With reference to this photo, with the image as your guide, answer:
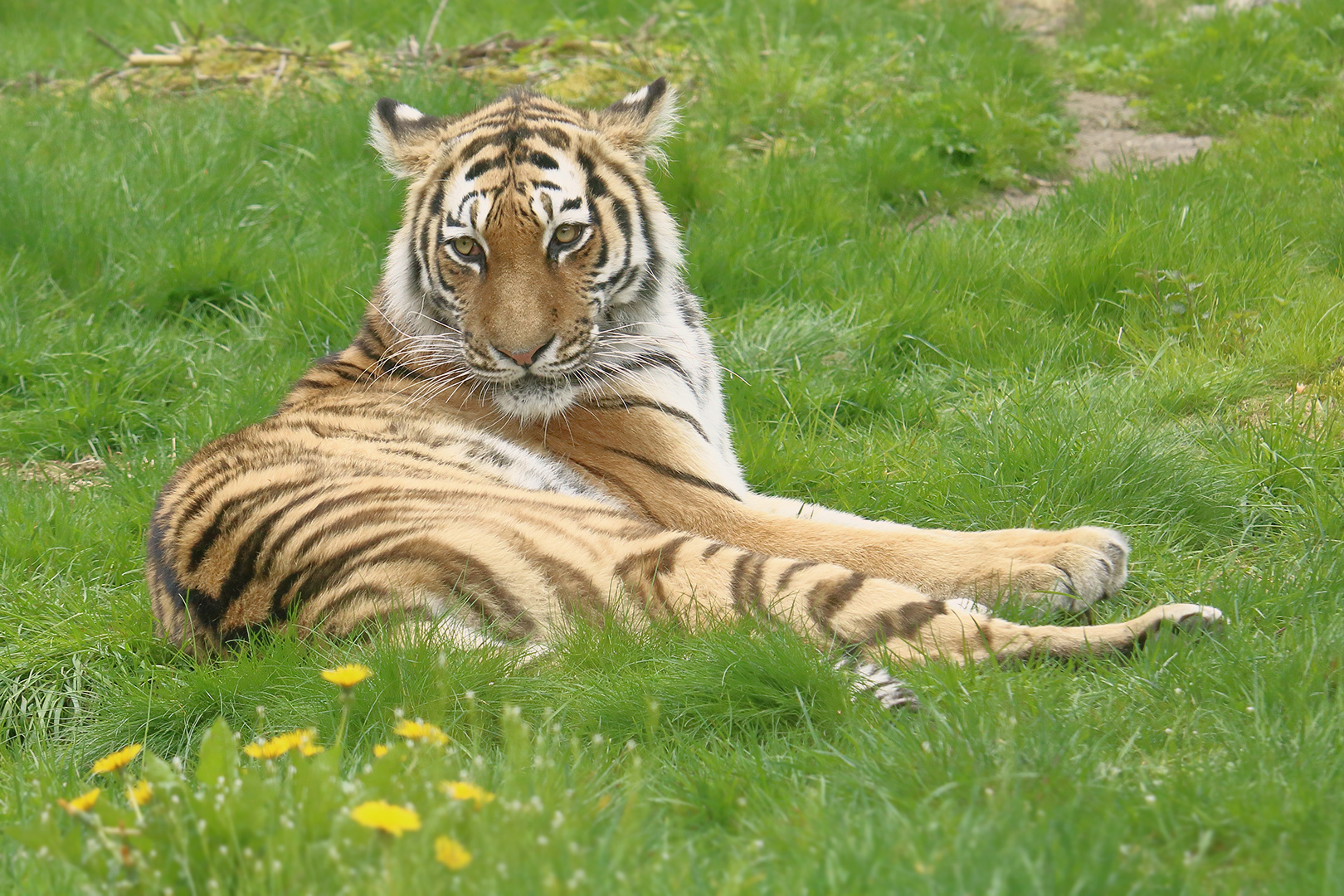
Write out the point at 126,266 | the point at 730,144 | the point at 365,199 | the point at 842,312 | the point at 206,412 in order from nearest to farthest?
1. the point at 206,412
2. the point at 842,312
3. the point at 126,266
4. the point at 365,199
5. the point at 730,144

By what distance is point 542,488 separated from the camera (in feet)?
13.0

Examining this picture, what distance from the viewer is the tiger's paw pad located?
272cm

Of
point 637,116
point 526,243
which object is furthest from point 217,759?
point 637,116

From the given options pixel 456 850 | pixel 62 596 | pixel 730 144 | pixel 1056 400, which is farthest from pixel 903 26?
pixel 456 850

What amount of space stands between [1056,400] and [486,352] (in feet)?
6.78

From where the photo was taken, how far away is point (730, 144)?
709 cm

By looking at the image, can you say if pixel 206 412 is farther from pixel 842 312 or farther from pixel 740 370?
pixel 842 312

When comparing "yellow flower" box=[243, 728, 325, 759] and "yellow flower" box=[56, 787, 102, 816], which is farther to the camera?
"yellow flower" box=[243, 728, 325, 759]

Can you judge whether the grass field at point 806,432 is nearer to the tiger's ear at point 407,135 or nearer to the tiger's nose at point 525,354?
the tiger's nose at point 525,354

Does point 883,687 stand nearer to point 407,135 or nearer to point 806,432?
point 806,432

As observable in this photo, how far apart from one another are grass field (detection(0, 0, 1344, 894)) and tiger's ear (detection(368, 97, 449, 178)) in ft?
Result: 4.01

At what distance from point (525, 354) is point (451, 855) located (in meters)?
2.29

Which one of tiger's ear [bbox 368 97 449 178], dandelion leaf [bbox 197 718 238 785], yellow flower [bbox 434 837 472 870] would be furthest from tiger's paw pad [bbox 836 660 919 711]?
tiger's ear [bbox 368 97 449 178]

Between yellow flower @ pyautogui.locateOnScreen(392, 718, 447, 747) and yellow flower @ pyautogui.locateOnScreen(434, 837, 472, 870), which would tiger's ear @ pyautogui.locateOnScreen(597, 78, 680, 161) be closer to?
yellow flower @ pyautogui.locateOnScreen(392, 718, 447, 747)
